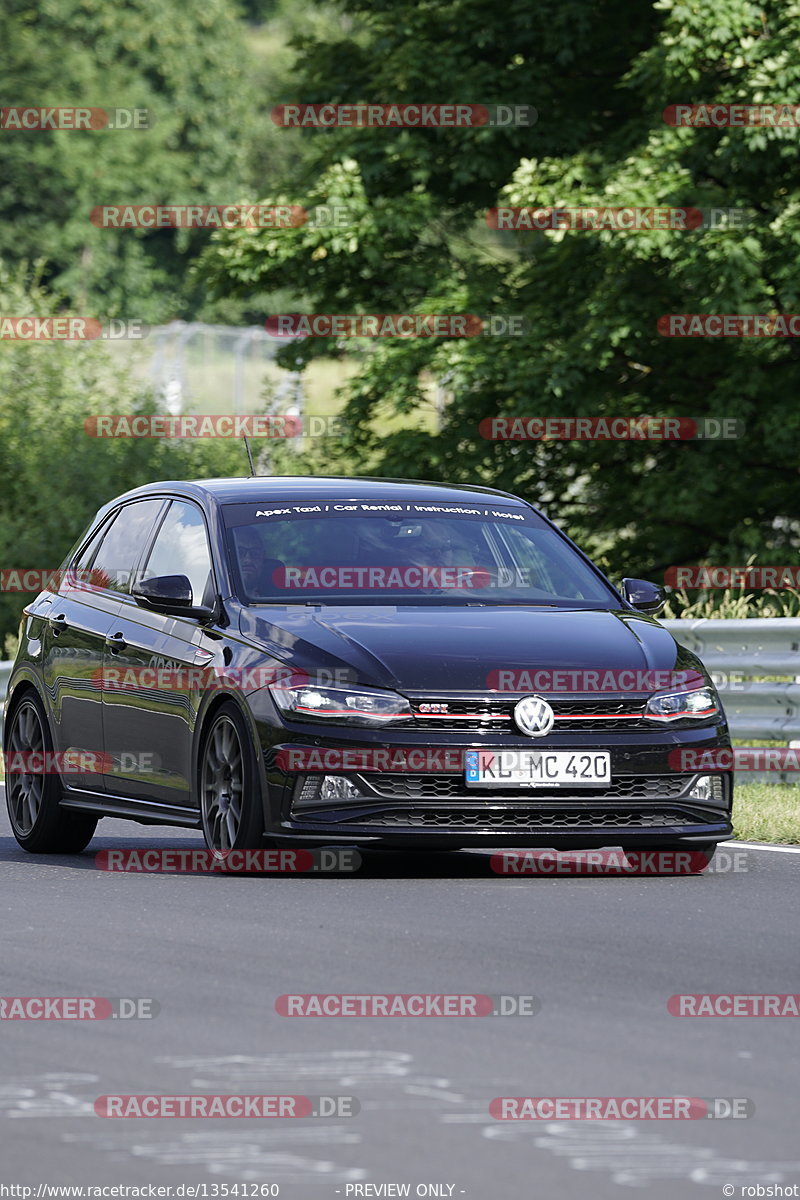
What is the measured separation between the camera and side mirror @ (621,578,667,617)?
11469 mm

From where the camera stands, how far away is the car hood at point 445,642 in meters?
10.1

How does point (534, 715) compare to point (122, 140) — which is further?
point (122, 140)

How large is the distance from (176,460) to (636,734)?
81.7 feet

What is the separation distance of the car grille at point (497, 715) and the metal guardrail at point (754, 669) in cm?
533

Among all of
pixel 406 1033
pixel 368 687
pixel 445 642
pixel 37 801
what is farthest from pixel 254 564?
pixel 406 1033

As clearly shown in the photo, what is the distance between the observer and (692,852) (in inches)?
426

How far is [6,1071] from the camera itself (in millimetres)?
6383

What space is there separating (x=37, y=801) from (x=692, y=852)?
11.3 feet

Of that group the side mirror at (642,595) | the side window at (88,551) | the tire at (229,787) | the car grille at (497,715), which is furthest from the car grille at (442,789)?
the side window at (88,551)

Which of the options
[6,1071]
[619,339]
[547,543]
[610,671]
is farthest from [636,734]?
[619,339]

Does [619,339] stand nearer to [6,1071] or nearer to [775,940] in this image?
[775,940]

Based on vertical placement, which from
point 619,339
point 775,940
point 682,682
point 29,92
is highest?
point 29,92

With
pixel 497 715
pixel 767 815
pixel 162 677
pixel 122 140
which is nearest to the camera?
pixel 497 715

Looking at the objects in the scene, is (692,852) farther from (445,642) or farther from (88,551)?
(88,551)
